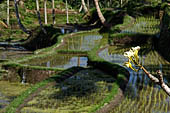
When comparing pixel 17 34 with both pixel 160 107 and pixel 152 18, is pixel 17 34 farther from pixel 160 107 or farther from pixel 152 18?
pixel 160 107

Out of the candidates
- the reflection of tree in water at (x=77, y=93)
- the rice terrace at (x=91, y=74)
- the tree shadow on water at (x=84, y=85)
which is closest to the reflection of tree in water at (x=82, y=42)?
the rice terrace at (x=91, y=74)

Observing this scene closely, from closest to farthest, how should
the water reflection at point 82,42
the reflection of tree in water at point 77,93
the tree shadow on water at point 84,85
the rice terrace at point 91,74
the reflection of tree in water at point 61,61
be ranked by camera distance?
the rice terrace at point 91,74
the reflection of tree in water at point 77,93
the tree shadow on water at point 84,85
the reflection of tree in water at point 61,61
the water reflection at point 82,42

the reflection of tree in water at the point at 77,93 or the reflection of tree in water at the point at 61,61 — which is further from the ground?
the reflection of tree in water at the point at 77,93

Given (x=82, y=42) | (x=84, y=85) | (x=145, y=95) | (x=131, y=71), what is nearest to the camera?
(x=145, y=95)

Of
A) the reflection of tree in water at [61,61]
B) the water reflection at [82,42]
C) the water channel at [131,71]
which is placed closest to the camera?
the water channel at [131,71]

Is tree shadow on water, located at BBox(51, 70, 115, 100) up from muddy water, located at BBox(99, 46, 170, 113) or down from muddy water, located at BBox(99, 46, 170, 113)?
down

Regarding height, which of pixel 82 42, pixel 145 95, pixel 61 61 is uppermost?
pixel 145 95

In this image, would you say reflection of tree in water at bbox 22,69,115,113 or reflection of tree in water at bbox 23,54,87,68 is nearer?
reflection of tree in water at bbox 22,69,115,113

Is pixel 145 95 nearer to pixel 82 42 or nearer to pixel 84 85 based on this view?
pixel 84 85

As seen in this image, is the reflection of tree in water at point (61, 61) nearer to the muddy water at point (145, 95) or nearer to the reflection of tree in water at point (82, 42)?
the reflection of tree in water at point (82, 42)

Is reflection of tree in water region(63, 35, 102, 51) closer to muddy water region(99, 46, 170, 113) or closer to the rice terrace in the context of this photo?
the rice terrace

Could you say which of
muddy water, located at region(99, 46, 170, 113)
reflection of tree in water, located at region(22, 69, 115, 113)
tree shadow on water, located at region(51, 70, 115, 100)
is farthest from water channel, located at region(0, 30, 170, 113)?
tree shadow on water, located at region(51, 70, 115, 100)

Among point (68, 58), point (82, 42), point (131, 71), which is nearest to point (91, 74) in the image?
point (131, 71)

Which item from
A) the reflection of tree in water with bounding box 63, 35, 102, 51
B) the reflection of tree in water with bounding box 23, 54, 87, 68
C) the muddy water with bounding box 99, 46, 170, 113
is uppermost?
the muddy water with bounding box 99, 46, 170, 113
